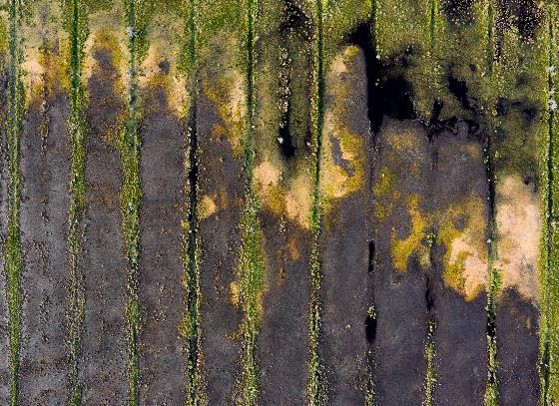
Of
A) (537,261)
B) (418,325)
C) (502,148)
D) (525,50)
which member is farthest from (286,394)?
(525,50)

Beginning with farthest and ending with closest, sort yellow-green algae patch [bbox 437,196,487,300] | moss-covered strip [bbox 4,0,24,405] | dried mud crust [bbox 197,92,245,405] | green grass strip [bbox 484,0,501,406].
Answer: green grass strip [bbox 484,0,501,406]
yellow-green algae patch [bbox 437,196,487,300]
moss-covered strip [bbox 4,0,24,405]
dried mud crust [bbox 197,92,245,405]

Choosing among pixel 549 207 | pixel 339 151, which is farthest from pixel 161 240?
pixel 549 207

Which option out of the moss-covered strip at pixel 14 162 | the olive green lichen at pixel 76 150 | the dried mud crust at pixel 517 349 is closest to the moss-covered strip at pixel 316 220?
the dried mud crust at pixel 517 349

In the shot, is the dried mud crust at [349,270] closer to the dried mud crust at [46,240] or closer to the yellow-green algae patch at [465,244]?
the yellow-green algae patch at [465,244]

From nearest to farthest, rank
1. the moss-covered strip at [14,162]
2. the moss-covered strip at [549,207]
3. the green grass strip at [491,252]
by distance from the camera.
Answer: the moss-covered strip at [14,162] → the green grass strip at [491,252] → the moss-covered strip at [549,207]

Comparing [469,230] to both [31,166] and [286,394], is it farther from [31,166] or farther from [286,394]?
[31,166]

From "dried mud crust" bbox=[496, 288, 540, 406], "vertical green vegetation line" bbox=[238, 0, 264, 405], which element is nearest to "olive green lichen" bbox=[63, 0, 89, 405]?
"vertical green vegetation line" bbox=[238, 0, 264, 405]

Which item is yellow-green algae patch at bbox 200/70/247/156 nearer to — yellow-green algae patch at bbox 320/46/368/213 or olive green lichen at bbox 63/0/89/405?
yellow-green algae patch at bbox 320/46/368/213

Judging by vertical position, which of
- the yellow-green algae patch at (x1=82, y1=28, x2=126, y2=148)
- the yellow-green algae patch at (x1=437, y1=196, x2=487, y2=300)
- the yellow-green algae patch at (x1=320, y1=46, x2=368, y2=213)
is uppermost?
the yellow-green algae patch at (x1=82, y1=28, x2=126, y2=148)
